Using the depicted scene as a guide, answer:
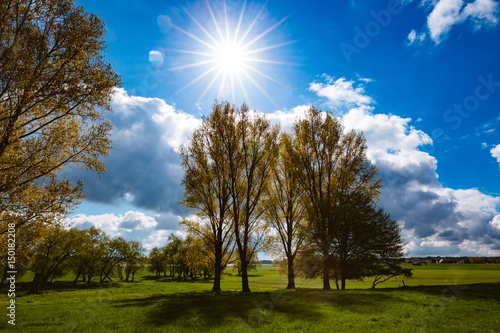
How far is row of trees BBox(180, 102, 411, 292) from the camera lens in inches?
969

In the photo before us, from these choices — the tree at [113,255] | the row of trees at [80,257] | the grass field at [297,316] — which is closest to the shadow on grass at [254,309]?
the grass field at [297,316]

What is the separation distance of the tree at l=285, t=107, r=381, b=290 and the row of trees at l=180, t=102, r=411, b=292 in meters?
0.10

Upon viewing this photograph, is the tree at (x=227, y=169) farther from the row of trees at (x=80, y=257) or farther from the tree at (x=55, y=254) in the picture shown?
the tree at (x=55, y=254)

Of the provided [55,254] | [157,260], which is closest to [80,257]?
[55,254]

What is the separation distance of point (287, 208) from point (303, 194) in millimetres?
2714

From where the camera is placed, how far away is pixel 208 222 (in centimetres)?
2806

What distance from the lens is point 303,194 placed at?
29891 millimetres

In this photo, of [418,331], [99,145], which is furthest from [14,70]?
[418,331]

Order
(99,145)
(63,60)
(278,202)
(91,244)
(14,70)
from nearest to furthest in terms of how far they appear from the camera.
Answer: (14,70), (63,60), (99,145), (278,202), (91,244)

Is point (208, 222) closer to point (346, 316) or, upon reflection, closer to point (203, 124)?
point (203, 124)

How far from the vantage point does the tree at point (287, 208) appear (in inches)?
1171

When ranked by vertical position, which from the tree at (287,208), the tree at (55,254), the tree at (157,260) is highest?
the tree at (287,208)

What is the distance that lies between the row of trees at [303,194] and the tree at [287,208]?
24 centimetres

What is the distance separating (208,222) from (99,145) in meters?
16.1
